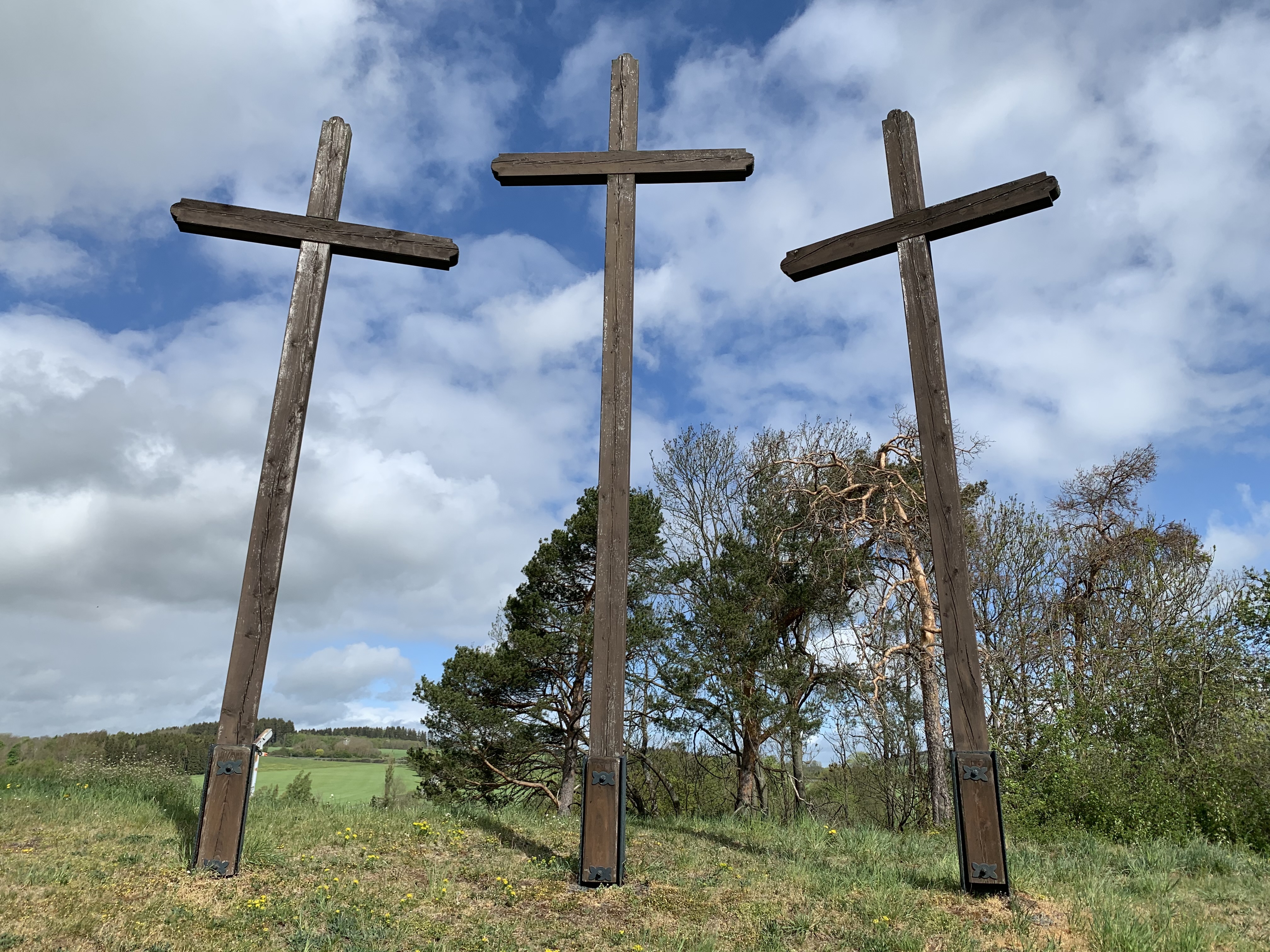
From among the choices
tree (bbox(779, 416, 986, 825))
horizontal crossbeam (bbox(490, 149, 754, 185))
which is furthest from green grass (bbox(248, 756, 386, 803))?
Result: horizontal crossbeam (bbox(490, 149, 754, 185))

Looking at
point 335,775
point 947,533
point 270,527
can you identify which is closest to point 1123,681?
point 947,533

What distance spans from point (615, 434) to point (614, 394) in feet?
1.19

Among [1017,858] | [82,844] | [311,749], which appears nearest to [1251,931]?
[1017,858]

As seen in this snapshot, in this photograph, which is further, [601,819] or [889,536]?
[889,536]

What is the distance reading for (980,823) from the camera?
568 centimetres

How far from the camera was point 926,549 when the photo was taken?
1513 cm

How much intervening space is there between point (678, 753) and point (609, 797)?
45.4 feet

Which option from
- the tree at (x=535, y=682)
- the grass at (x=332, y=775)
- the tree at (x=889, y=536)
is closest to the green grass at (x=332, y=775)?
the grass at (x=332, y=775)

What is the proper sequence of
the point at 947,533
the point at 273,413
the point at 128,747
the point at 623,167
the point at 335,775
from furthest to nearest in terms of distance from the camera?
1. the point at 335,775
2. the point at 128,747
3. the point at 623,167
4. the point at 273,413
5. the point at 947,533

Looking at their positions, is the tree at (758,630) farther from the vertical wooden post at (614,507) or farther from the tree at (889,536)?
the vertical wooden post at (614,507)

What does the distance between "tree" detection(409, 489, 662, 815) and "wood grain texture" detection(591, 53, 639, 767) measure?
8.89 metres

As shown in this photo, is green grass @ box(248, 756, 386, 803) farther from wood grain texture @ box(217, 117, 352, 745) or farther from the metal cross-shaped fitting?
the metal cross-shaped fitting

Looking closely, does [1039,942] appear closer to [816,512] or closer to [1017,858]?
[1017,858]

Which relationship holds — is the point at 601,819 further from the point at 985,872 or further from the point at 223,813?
the point at 223,813
